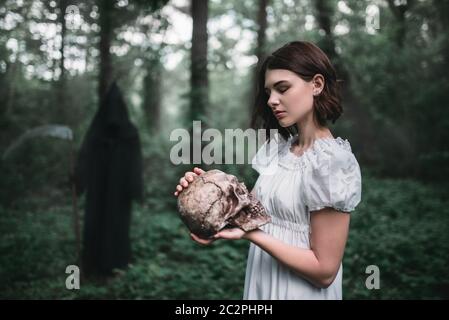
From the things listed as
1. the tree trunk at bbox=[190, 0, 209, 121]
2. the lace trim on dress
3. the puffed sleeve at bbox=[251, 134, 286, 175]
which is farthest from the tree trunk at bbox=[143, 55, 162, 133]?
the lace trim on dress

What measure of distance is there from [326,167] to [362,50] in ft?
35.5

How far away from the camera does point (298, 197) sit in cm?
167

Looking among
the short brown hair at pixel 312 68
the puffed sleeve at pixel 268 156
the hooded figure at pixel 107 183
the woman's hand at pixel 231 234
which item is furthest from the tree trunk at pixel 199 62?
the woman's hand at pixel 231 234

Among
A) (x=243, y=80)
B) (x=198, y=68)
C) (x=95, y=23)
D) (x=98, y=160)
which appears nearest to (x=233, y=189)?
(x=98, y=160)

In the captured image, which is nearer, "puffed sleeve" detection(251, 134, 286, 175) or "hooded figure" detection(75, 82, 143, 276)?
"puffed sleeve" detection(251, 134, 286, 175)

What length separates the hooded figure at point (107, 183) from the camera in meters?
5.10

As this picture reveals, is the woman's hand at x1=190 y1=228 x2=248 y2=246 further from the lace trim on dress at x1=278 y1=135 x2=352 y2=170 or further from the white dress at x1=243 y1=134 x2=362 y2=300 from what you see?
the lace trim on dress at x1=278 y1=135 x2=352 y2=170

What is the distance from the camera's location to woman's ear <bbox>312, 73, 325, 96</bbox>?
169 cm

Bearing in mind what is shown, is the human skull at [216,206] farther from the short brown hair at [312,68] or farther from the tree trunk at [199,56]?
the tree trunk at [199,56]

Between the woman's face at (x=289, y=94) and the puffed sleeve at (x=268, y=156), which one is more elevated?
the woman's face at (x=289, y=94)

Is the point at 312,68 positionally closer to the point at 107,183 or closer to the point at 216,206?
the point at 216,206

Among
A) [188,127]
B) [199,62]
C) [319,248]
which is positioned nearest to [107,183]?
[188,127]

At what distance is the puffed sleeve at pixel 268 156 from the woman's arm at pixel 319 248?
434 millimetres

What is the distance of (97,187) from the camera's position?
523 cm
